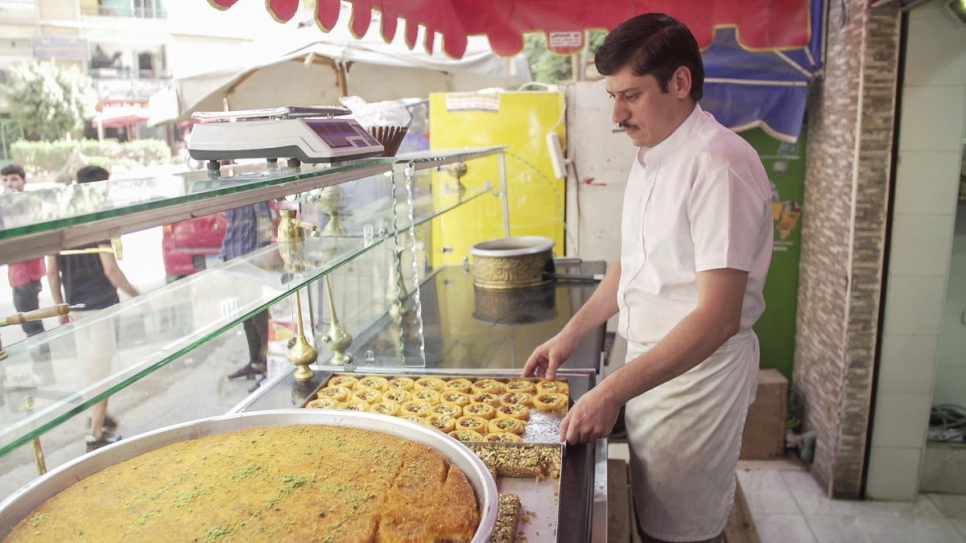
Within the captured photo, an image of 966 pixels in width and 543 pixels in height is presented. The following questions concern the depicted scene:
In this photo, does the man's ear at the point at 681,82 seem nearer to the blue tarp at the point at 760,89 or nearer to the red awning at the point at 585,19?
the red awning at the point at 585,19

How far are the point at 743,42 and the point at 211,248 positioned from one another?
5.61 meters

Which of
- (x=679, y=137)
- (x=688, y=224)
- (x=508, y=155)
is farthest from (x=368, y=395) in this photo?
(x=508, y=155)

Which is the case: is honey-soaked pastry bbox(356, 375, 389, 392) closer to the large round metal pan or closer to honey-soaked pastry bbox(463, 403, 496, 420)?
honey-soaked pastry bbox(463, 403, 496, 420)

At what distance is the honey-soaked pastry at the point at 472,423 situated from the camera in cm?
185

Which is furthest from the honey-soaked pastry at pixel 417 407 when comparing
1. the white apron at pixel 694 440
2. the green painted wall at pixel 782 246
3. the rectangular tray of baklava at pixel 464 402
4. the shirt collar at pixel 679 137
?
the green painted wall at pixel 782 246

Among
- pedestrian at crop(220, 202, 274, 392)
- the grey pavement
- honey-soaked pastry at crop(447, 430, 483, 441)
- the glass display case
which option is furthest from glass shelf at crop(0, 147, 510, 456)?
the grey pavement

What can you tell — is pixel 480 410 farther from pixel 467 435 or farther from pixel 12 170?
pixel 12 170

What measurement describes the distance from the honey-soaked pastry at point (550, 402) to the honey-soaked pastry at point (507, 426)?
4.6 inches

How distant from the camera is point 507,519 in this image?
1.37 metres

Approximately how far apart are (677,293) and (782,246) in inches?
158

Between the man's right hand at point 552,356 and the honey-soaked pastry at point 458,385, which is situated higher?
the man's right hand at point 552,356

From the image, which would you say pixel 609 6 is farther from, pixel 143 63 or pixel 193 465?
pixel 143 63

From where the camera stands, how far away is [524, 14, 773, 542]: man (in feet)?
5.42

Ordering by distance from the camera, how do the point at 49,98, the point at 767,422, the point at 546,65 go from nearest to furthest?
1. the point at 767,422
2. the point at 546,65
3. the point at 49,98
